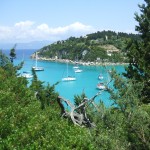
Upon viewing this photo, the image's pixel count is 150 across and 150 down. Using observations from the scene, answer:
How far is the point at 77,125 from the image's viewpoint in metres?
20.9

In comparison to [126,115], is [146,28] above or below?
above

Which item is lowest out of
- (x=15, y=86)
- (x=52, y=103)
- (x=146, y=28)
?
(x=52, y=103)

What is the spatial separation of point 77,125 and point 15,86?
12518 millimetres

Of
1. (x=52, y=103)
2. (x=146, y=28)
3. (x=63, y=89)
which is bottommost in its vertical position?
(x=63, y=89)

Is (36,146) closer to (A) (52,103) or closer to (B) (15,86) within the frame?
(B) (15,86)

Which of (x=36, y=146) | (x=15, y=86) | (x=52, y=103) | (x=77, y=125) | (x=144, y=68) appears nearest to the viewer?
(x=36, y=146)

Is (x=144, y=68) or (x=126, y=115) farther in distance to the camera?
(x=144, y=68)

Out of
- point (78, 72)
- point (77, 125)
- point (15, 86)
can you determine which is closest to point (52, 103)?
point (15, 86)

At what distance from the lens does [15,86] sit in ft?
105

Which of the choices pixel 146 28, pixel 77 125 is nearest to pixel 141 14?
pixel 146 28

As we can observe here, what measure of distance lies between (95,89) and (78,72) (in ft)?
182

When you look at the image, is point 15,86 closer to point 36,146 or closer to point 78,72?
point 36,146

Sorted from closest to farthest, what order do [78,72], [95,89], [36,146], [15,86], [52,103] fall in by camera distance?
[36,146]
[15,86]
[52,103]
[95,89]
[78,72]

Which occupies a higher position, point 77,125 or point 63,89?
point 77,125
